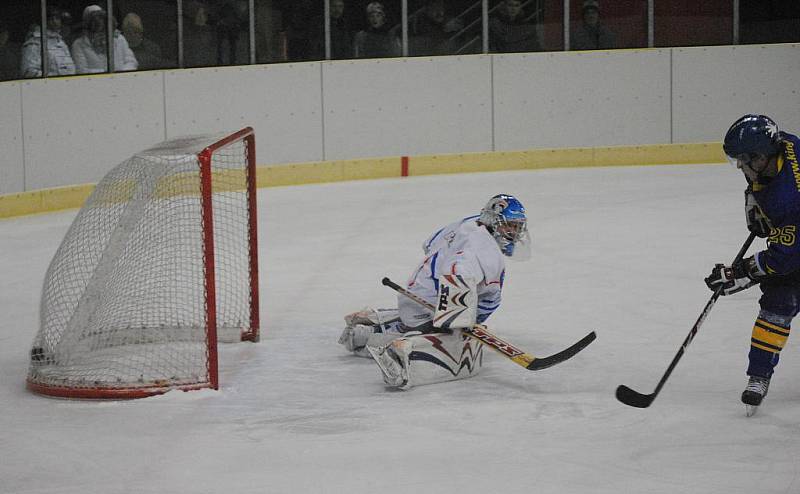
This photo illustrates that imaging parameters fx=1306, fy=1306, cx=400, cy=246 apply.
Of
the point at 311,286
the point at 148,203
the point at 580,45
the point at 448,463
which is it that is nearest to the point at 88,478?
the point at 448,463

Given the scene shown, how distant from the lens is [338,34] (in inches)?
463

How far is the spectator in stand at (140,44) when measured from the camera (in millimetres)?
10562

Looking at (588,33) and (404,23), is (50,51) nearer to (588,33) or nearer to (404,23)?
(404,23)

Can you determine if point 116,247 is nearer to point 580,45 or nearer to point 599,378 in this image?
point 599,378

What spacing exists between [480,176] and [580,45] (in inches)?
67.2

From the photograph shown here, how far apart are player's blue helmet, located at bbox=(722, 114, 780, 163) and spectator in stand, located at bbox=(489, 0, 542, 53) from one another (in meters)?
7.78

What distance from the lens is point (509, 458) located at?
14.1 feet

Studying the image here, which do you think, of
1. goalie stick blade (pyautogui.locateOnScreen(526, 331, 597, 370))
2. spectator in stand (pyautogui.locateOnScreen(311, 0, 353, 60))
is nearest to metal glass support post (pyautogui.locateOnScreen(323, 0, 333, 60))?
spectator in stand (pyautogui.locateOnScreen(311, 0, 353, 60))

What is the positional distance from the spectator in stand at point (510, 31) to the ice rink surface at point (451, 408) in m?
4.36

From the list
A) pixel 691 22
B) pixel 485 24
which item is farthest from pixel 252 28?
pixel 691 22

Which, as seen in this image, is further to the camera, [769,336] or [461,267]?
[461,267]

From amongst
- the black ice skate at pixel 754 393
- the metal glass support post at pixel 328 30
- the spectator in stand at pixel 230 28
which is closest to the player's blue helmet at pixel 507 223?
the black ice skate at pixel 754 393

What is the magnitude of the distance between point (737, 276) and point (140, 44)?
7035mm

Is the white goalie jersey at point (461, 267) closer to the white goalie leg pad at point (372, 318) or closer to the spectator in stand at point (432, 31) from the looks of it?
the white goalie leg pad at point (372, 318)
